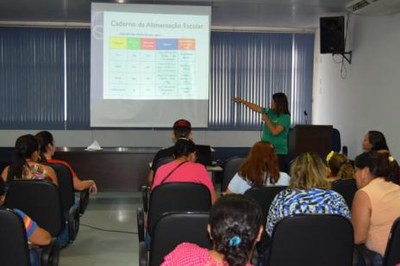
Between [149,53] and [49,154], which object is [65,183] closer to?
[49,154]

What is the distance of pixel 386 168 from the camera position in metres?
2.67

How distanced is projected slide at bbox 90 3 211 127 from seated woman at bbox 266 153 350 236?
12.8ft

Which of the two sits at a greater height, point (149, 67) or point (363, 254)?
point (149, 67)

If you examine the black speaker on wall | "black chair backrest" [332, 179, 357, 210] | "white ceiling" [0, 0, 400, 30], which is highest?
"white ceiling" [0, 0, 400, 30]

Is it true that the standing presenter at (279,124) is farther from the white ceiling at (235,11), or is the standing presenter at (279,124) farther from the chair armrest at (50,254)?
the chair armrest at (50,254)

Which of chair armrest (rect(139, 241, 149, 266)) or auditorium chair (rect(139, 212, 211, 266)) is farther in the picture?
chair armrest (rect(139, 241, 149, 266))

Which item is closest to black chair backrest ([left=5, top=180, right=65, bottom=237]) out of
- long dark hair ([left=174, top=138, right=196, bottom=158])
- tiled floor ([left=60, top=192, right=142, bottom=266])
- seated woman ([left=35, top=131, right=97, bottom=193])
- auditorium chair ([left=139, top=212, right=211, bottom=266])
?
seated woman ([left=35, top=131, right=97, bottom=193])

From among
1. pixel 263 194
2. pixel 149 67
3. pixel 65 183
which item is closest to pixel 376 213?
pixel 263 194

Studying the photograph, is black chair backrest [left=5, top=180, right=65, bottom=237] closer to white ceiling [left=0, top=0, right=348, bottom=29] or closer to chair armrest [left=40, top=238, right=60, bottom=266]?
chair armrest [left=40, top=238, right=60, bottom=266]

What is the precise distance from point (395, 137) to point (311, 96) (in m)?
3.04

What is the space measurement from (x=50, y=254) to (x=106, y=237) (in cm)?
219

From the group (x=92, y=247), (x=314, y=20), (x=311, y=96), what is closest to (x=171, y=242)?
(x=92, y=247)

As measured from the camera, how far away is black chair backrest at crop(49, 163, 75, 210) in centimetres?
372

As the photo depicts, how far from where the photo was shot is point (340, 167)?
3.70 m
